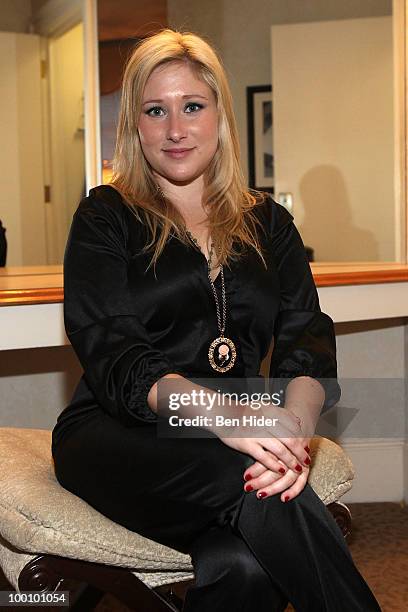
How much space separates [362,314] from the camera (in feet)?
7.29

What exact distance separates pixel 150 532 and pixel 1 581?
98 cm

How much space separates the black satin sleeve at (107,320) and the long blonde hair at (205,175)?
7 centimetres

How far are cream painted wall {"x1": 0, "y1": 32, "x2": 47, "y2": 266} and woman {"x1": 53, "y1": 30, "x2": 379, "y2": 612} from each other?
1.12 meters

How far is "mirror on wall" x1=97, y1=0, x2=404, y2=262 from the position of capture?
2.84m

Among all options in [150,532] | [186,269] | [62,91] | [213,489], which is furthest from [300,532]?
[62,91]

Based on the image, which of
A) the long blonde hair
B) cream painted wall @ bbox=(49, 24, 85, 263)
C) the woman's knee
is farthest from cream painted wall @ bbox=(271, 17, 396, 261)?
the woman's knee

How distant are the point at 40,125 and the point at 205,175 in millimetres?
1214

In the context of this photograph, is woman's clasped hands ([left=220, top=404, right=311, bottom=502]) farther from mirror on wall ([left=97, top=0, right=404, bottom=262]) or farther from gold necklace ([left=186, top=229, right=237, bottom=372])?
mirror on wall ([left=97, top=0, right=404, bottom=262])

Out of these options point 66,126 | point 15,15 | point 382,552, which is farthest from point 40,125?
point 382,552

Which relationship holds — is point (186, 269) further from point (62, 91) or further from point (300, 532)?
point (62, 91)

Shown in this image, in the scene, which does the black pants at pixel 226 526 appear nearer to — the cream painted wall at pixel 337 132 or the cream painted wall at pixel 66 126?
the cream painted wall at pixel 66 126

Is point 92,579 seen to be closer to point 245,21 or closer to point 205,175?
point 205,175

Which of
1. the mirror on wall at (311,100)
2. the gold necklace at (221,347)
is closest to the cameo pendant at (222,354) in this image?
the gold necklace at (221,347)

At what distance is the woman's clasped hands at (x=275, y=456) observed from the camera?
3.92ft
